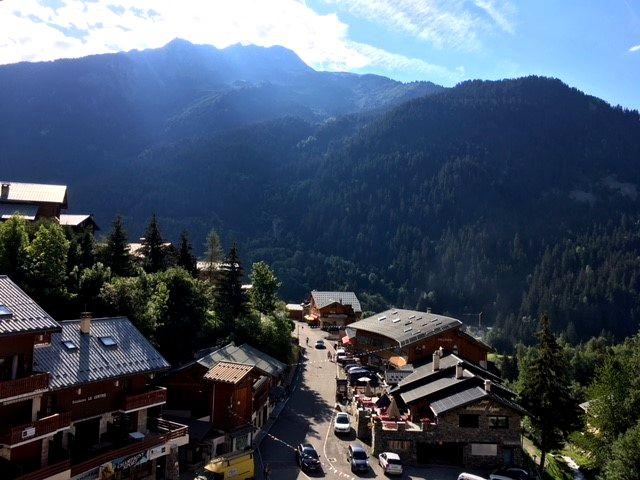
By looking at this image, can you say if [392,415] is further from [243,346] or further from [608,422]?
[608,422]

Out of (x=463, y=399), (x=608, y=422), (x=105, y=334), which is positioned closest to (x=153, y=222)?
(x=105, y=334)

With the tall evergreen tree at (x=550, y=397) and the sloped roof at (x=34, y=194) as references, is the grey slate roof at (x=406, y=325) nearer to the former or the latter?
the tall evergreen tree at (x=550, y=397)

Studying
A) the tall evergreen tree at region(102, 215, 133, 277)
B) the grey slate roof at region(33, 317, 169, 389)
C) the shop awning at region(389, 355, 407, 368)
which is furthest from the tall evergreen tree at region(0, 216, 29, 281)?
the shop awning at region(389, 355, 407, 368)

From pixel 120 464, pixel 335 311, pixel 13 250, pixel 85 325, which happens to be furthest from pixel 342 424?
pixel 335 311

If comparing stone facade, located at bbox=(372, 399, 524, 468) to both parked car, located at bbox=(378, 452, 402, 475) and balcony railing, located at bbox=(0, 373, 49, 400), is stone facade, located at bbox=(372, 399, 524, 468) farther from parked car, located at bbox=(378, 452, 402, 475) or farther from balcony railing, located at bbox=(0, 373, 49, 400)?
balcony railing, located at bbox=(0, 373, 49, 400)

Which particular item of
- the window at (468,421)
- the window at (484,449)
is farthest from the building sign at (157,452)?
the window at (484,449)

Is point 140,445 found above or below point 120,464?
above

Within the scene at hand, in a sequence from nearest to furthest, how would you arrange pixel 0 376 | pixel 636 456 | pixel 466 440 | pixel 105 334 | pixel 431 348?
pixel 0 376 → pixel 105 334 → pixel 636 456 → pixel 466 440 → pixel 431 348

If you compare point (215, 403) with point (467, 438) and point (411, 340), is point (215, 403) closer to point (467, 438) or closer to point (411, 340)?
point (467, 438)
